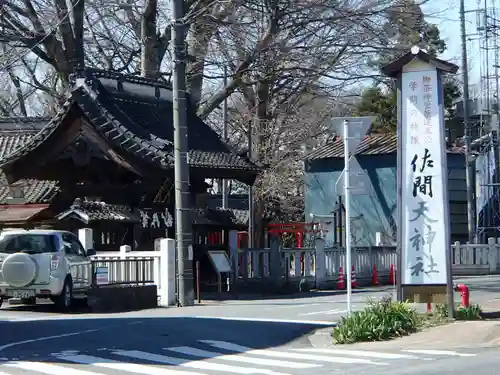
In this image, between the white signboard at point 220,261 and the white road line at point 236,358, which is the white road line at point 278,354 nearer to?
the white road line at point 236,358

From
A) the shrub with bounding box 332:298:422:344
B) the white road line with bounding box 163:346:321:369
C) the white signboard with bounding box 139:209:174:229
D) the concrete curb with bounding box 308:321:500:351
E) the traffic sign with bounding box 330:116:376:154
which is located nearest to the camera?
the white road line with bounding box 163:346:321:369

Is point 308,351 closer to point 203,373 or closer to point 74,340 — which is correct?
point 203,373

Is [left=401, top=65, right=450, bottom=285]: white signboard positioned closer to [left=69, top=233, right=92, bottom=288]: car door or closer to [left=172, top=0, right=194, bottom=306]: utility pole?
[left=172, top=0, right=194, bottom=306]: utility pole

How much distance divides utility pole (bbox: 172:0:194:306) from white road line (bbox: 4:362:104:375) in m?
10.7

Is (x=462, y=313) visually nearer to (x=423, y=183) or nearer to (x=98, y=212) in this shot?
(x=423, y=183)

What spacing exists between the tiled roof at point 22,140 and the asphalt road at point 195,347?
17.3m

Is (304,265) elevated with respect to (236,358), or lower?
elevated

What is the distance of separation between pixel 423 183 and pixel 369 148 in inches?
1213

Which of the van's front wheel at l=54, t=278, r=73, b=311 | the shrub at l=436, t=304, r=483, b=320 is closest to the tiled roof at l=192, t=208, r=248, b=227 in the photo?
the van's front wheel at l=54, t=278, r=73, b=311

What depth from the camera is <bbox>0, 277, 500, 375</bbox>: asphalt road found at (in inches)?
519

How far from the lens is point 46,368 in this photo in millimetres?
13281

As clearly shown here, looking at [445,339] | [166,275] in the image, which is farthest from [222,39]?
[445,339]

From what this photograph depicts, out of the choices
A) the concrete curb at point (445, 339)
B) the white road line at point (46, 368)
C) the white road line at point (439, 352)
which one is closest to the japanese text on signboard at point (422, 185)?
the concrete curb at point (445, 339)

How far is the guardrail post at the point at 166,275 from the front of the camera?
2492 cm
